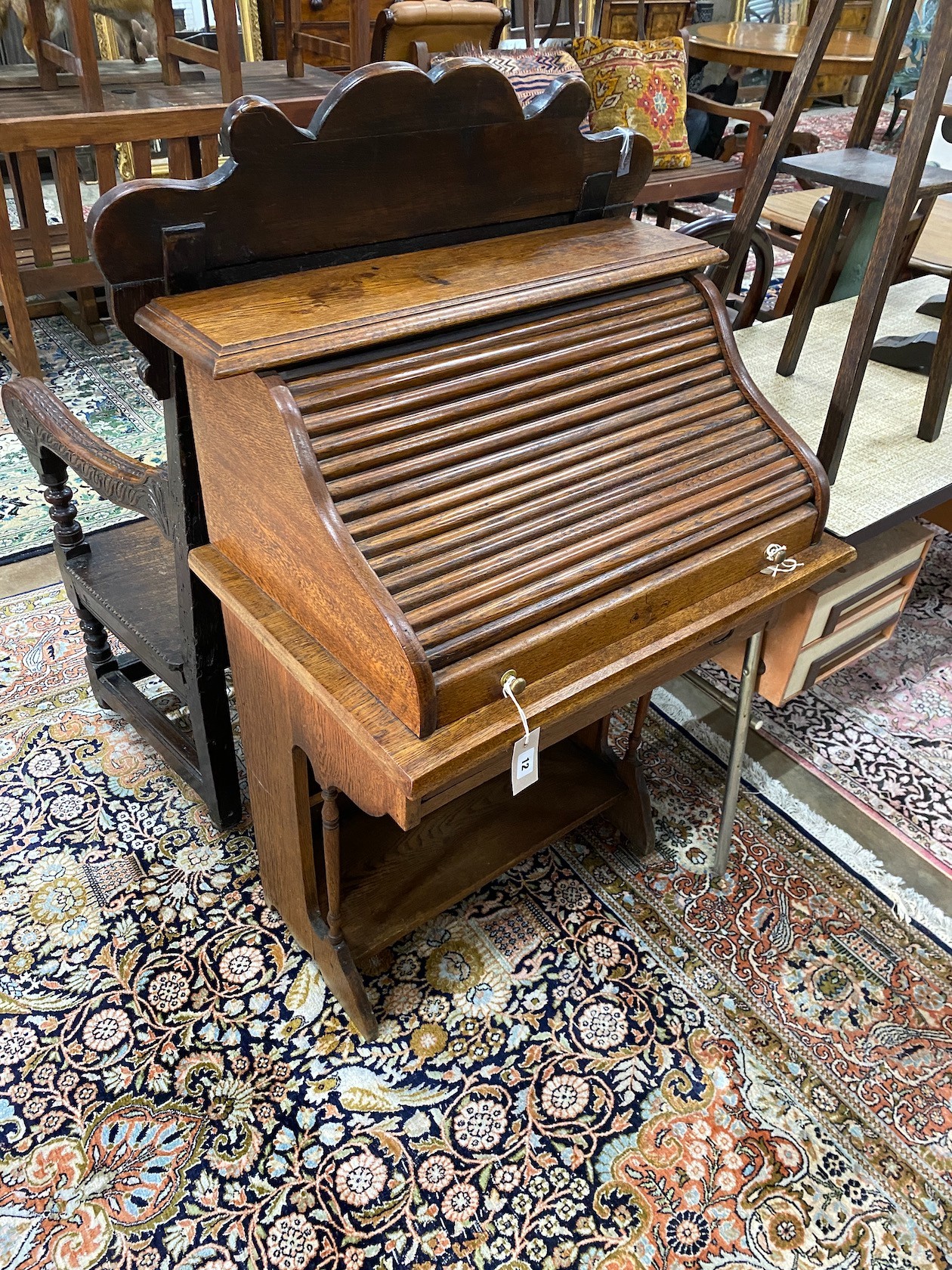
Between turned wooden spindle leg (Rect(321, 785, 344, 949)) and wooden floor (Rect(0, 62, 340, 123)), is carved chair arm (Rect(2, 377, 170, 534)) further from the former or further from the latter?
wooden floor (Rect(0, 62, 340, 123))

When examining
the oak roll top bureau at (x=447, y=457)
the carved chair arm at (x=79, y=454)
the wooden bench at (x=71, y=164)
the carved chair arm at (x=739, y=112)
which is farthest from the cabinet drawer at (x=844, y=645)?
the carved chair arm at (x=739, y=112)

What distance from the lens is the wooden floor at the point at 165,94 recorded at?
3.08 m

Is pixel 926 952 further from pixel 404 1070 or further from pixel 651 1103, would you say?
pixel 404 1070

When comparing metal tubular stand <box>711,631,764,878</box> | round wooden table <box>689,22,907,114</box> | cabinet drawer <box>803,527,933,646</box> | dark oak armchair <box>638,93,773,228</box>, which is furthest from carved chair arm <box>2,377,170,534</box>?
round wooden table <box>689,22,907,114</box>

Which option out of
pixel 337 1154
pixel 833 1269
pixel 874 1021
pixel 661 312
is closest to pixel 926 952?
pixel 874 1021

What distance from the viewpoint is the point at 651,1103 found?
5.32 feet

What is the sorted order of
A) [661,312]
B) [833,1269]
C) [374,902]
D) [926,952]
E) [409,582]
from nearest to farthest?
[409,582] → [833,1269] → [661,312] → [374,902] → [926,952]

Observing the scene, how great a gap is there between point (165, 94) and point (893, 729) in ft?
10.4

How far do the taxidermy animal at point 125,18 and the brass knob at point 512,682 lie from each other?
4.96 m

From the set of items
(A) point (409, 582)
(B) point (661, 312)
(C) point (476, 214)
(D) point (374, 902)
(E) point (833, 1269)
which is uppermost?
(C) point (476, 214)

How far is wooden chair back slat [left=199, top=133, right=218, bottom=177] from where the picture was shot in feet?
10.5

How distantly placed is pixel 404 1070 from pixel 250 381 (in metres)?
1.17

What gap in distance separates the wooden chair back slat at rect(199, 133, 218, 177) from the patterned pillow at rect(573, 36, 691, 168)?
1735mm

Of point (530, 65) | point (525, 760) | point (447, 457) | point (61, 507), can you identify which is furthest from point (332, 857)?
point (530, 65)
